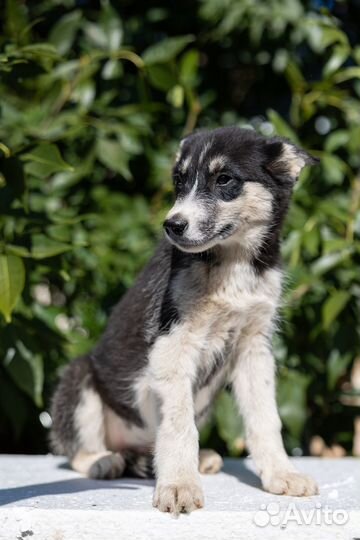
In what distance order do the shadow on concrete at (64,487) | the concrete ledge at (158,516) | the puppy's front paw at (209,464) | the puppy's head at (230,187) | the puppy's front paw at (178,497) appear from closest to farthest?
the concrete ledge at (158,516) < the puppy's front paw at (178,497) < the shadow on concrete at (64,487) < the puppy's head at (230,187) < the puppy's front paw at (209,464)

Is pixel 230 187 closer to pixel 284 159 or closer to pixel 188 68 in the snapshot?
pixel 284 159

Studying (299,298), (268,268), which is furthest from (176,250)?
(299,298)

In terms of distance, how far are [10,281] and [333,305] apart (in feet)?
6.35

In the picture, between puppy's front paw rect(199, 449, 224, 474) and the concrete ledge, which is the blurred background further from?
the concrete ledge

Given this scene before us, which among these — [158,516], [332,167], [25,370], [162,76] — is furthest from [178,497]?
[162,76]

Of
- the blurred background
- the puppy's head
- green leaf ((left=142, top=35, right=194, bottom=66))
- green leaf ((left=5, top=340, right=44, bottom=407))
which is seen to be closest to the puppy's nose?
the puppy's head

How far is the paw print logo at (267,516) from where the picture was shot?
3.29 meters

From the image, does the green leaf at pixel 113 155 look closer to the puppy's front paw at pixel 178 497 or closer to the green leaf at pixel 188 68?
the green leaf at pixel 188 68

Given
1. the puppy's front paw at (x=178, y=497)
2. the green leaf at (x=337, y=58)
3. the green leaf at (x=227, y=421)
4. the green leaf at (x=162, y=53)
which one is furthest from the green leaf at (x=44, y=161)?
the green leaf at (x=337, y=58)

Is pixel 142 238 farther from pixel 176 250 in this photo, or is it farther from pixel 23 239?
pixel 176 250

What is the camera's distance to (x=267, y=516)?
11.0ft

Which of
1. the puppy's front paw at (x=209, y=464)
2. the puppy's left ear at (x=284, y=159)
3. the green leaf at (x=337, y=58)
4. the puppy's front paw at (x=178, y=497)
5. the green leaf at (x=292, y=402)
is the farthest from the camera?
the green leaf at (x=337, y=58)

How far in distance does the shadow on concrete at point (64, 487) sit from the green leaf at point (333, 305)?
60.9 inches

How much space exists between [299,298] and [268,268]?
135 centimetres
